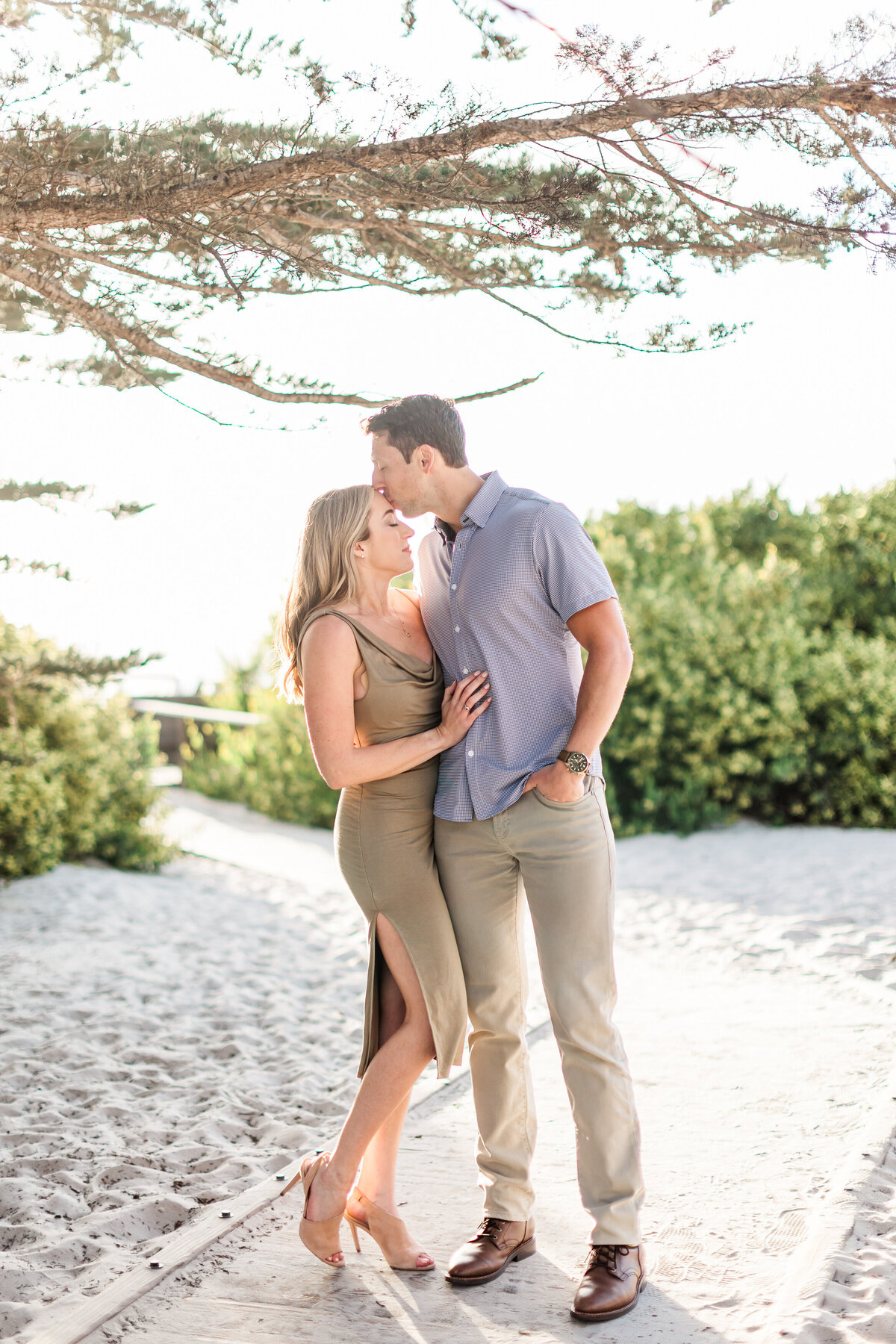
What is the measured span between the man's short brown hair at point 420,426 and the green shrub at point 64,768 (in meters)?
4.47

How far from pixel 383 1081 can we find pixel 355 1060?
7.37ft

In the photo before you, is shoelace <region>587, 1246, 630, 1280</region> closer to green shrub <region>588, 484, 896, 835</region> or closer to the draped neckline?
the draped neckline

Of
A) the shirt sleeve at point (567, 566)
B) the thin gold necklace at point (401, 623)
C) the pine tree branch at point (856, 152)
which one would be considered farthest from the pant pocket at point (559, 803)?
the pine tree branch at point (856, 152)

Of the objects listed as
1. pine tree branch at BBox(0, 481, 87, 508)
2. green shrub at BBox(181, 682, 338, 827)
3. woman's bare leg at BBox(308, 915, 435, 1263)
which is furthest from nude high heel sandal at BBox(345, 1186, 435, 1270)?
green shrub at BBox(181, 682, 338, 827)

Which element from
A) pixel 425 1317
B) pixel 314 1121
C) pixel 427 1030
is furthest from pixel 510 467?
pixel 314 1121

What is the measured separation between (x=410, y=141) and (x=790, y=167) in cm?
105

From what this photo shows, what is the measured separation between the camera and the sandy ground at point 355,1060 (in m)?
3.13

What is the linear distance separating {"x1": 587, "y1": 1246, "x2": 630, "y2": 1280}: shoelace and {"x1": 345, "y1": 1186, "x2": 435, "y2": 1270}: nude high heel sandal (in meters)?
0.45

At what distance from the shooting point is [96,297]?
12.4ft

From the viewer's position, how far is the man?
2.87 m

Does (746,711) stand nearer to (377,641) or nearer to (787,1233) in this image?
(787,1233)

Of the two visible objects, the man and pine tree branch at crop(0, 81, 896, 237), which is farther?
pine tree branch at crop(0, 81, 896, 237)

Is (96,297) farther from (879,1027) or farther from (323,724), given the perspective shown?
(879,1027)

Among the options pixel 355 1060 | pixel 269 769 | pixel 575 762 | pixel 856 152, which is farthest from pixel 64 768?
pixel 856 152
